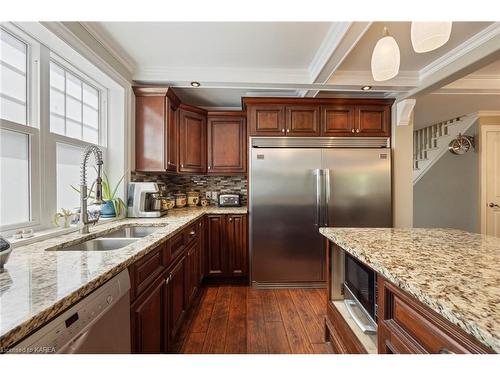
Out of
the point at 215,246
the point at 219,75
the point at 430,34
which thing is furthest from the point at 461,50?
the point at 215,246

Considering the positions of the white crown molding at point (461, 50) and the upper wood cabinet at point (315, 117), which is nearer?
the white crown molding at point (461, 50)

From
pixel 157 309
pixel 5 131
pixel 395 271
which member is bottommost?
pixel 157 309

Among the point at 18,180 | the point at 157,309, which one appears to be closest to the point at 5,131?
the point at 18,180

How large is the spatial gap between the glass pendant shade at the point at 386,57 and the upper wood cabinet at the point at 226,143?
6.76 ft

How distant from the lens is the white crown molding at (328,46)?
1.69 m

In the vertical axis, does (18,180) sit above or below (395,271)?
above

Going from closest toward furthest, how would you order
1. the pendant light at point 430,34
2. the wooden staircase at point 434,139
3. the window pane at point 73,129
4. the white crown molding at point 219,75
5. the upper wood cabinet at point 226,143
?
the pendant light at point 430,34, the window pane at point 73,129, the white crown molding at point 219,75, the upper wood cabinet at point 226,143, the wooden staircase at point 434,139

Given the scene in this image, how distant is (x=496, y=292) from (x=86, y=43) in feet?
8.43

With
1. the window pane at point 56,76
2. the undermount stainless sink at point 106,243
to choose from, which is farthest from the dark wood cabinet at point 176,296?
the window pane at point 56,76

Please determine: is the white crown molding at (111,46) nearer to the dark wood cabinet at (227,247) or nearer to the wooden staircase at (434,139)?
the dark wood cabinet at (227,247)
